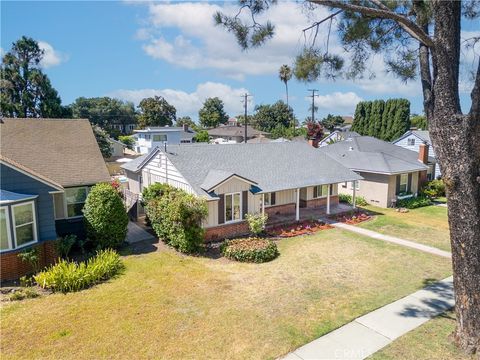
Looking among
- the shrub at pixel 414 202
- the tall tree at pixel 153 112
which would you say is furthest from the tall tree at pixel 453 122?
the tall tree at pixel 153 112

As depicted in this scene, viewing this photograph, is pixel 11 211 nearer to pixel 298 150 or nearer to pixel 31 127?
pixel 31 127

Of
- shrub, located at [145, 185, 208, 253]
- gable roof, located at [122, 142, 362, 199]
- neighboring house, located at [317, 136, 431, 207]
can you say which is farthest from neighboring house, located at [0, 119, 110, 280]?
neighboring house, located at [317, 136, 431, 207]

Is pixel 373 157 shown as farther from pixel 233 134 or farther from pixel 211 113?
pixel 211 113

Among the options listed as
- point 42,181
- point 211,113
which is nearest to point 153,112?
point 211,113

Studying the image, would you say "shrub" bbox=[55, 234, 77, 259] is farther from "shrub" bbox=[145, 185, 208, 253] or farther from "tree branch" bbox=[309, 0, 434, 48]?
"tree branch" bbox=[309, 0, 434, 48]

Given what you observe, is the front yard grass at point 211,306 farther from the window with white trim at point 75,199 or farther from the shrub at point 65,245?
the window with white trim at point 75,199
